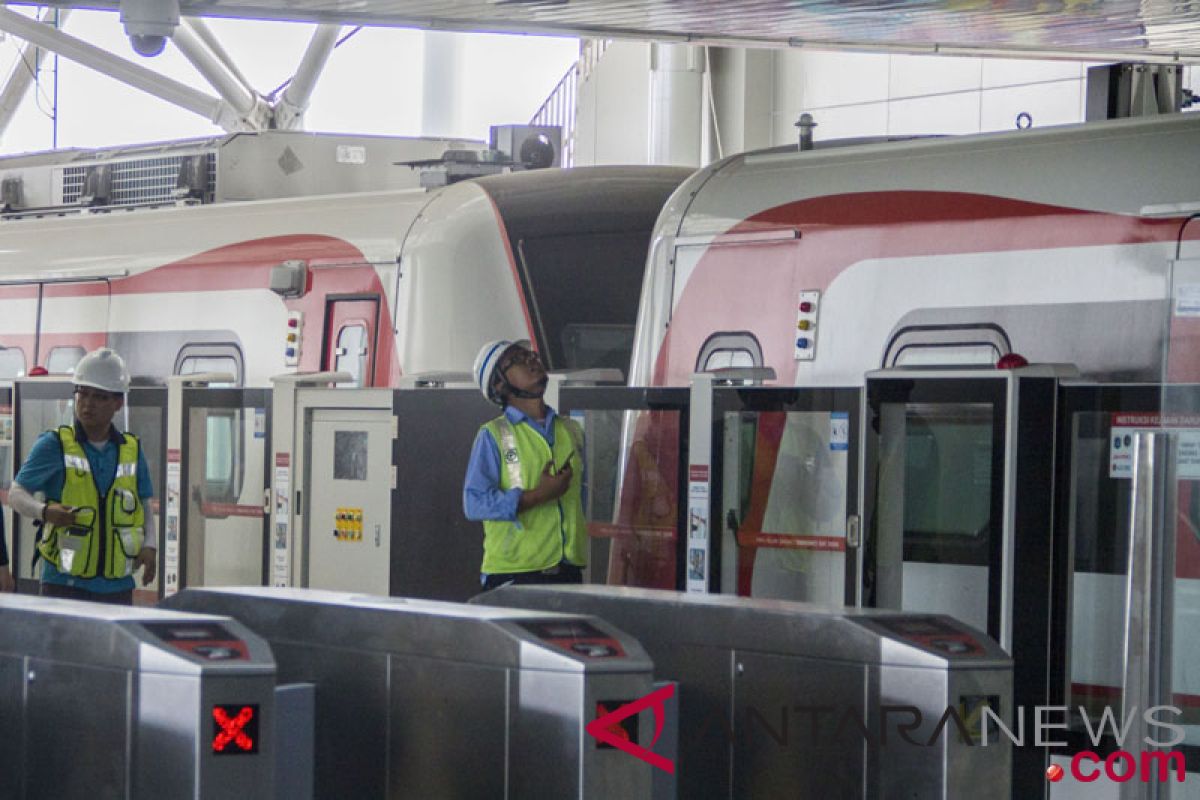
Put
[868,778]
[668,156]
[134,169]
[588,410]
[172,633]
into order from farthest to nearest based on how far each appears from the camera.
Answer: [668,156], [134,169], [588,410], [868,778], [172,633]

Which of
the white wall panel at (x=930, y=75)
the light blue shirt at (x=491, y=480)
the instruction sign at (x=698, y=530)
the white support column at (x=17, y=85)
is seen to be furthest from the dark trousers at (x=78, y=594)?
the white support column at (x=17, y=85)

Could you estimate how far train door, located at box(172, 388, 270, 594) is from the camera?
12.7 metres

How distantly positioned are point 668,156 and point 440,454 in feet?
41.4

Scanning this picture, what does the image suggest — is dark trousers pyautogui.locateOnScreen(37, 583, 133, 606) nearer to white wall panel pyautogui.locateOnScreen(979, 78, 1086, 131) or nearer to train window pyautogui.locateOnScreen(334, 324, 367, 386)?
train window pyautogui.locateOnScreen(334, 324, 367, 386)

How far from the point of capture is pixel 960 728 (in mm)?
6727

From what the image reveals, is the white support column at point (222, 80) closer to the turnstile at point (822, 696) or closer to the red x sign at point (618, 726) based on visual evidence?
the turnstile at point (822, 696)

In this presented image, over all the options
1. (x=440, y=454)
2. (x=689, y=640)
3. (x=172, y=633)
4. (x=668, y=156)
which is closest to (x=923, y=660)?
(x=689, y=640)

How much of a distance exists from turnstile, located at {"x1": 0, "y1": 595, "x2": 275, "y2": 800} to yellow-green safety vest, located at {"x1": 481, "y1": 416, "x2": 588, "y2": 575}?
2.73 m

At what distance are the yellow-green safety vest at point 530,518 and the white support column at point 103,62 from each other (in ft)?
51.4

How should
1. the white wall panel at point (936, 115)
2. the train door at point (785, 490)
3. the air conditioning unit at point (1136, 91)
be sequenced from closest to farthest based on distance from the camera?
the train door at point (785, 490) < the air conditioning unit at point (1136, 91) < the white wall panel at point (936, 115)

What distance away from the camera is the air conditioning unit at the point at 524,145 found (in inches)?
580

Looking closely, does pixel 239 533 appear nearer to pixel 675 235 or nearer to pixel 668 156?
pixel 675 235

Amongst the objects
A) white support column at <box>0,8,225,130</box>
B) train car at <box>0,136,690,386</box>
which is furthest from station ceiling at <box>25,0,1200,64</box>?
white support column at <box>0,8,225,130</box>

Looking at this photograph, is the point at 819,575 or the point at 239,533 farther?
the point at 239,533
